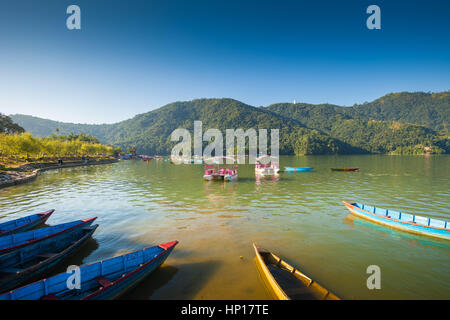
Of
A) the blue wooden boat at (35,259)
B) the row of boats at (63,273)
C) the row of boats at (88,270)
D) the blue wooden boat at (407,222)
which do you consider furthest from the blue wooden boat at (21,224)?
the blue wooden boat at (407,222)

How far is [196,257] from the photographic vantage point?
14.1 m

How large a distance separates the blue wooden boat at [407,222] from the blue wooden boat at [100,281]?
18278mm

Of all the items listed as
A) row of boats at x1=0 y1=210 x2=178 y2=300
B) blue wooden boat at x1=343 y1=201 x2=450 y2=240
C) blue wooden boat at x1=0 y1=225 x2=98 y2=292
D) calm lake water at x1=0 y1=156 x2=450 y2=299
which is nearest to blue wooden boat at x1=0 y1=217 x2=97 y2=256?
row of boats at x1=0 y1=210 x2=178 y2=300

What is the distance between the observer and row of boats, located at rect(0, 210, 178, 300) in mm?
8812

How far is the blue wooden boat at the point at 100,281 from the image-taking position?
846 centimetres

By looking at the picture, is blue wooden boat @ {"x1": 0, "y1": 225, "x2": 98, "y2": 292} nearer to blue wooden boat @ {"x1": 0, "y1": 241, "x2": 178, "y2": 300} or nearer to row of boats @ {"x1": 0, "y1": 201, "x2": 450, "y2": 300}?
row of boats @ {"x1": 0, "y1": 201, "x2": 450, "y2": 300}

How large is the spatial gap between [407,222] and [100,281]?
2170cm

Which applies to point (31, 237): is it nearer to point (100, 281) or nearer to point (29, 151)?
point (100, 281)

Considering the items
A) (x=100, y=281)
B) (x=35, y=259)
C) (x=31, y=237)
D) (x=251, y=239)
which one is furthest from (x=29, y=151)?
Result: (x=251, y=239)

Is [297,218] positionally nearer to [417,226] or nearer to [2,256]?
[417,226]

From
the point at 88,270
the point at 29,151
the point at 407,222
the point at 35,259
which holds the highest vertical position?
the point at 29,151

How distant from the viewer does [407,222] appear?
57.4 feet
